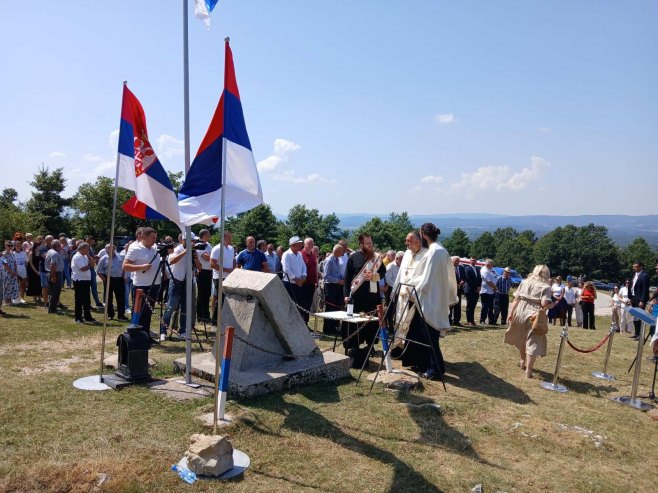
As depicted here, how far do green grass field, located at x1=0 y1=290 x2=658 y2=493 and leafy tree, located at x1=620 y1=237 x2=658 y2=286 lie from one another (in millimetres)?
86236

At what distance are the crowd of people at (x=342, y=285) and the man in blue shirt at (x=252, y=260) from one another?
0.08 feet

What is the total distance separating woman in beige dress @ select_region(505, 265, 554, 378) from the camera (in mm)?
7754

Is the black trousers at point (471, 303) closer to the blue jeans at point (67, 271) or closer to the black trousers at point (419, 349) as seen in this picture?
the black trousers at point (419, 349)

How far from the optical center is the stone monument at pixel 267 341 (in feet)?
20.7

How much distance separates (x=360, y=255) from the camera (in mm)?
8469

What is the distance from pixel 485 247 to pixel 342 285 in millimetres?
102761

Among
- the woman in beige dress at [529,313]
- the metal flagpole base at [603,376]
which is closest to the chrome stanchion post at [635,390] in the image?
the metal flagpole base at [603,376]

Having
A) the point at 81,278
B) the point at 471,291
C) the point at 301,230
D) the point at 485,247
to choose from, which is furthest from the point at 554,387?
the point at 485,247

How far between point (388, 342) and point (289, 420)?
7.80ft

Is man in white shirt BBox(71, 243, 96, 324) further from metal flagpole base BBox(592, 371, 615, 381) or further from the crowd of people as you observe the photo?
metal flagpole base BBox(592, 371, 615, 381)

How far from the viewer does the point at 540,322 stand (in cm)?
761

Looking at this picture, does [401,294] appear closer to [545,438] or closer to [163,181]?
[545,438]

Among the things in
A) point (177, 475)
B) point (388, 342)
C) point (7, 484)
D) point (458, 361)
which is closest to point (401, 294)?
point (388, 342)

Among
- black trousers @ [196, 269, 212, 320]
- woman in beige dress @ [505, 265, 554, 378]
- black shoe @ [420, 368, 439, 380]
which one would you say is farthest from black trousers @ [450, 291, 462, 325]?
black trousers @ [196, 269, 212, 320]
